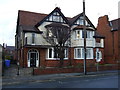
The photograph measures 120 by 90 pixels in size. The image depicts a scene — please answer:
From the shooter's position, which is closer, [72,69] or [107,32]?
[72,69]

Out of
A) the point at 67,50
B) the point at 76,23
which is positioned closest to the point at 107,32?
the point at 76,23

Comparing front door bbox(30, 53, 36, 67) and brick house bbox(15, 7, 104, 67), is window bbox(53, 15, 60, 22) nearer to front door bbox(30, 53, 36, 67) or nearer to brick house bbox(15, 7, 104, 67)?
brick house bbox(15, 7, 104, 67)

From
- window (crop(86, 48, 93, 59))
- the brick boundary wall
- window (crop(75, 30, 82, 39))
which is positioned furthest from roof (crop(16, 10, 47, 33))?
window (crop(86, 48, 93, 59))

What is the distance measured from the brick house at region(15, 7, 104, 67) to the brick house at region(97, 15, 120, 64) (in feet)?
14.4

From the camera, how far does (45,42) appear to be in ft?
92.0

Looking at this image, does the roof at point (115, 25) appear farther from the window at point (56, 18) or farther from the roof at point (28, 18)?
the roof at point (28, 18)

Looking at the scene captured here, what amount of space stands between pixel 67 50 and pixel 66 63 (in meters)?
2.32

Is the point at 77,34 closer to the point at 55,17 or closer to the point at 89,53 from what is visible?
the point at 89,53

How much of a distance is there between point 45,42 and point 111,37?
1669cm

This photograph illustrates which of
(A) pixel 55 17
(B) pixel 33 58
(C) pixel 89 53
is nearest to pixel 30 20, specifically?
(A) pixel 55 17

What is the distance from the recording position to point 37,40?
27406 millimetres

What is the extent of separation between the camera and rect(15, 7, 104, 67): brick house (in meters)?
26.7

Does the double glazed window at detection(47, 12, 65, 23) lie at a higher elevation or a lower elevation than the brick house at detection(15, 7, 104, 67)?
higher

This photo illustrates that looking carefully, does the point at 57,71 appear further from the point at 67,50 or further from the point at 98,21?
the point at 98,21
